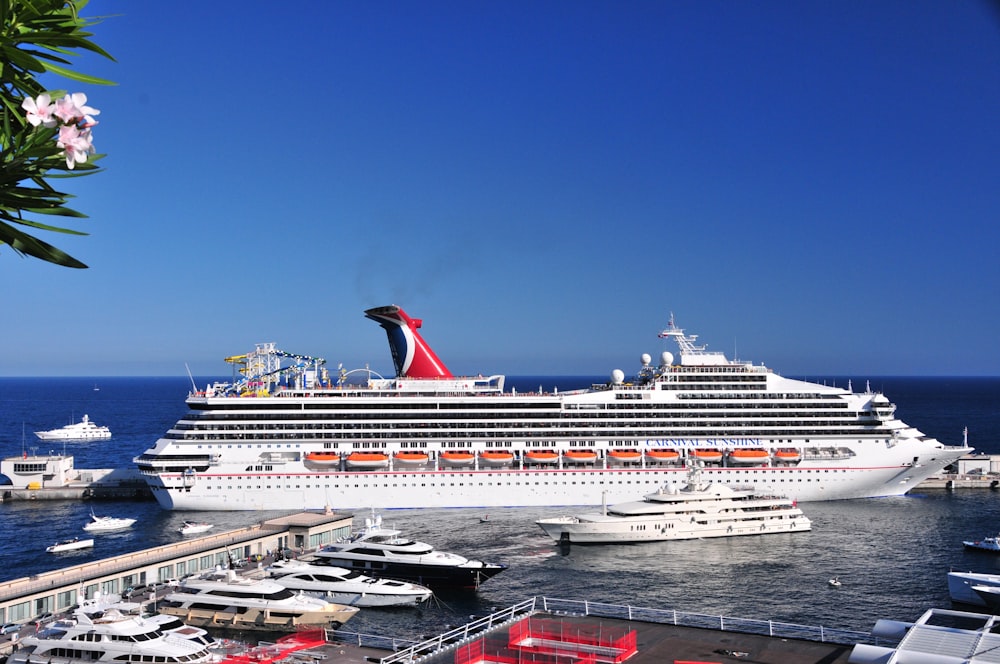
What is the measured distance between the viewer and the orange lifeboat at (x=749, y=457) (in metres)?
53.0

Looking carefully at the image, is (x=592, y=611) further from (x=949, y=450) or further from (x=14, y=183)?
(x=949, y=450)

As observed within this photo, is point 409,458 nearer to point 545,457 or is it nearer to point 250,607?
point 545,457

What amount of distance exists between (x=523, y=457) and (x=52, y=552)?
24918 millimetres

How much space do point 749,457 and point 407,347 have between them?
22352 mm

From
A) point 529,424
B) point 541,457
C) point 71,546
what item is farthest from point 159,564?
point 529,424

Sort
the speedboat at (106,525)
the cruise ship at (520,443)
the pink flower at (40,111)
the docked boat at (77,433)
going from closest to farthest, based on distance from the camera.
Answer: the pink flower at (40,111), the speedboat at (106,525), the cruise ship at (520,443), the docked boat at (77,433)

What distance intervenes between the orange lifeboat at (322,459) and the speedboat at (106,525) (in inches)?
403

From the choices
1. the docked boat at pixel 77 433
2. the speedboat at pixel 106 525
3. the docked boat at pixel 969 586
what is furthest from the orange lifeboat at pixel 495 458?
the docked boat at pixel 77 433

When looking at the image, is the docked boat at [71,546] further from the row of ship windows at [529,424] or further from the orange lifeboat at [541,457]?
the orange lifeboat at [541,457]

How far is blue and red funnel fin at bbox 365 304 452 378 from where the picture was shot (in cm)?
5756

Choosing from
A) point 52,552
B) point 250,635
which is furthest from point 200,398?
point 250,635

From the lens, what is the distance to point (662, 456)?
5259 cm

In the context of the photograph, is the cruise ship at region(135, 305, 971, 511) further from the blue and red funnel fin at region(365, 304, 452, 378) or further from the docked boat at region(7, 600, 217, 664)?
the docked boat at region(7, 600, 217, 664)

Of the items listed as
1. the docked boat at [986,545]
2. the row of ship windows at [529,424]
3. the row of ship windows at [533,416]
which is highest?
the row of ship windows at [533,416]
